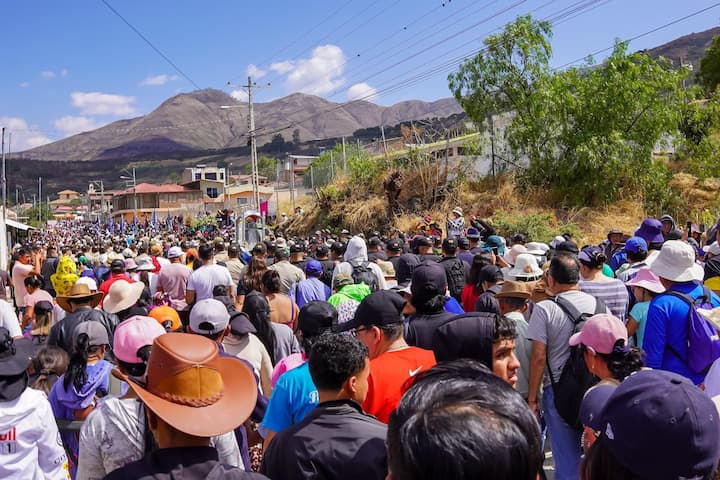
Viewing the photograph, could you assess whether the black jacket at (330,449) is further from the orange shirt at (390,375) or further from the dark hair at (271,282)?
the dark hair at (271,282)

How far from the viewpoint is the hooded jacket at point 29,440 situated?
10.3ft

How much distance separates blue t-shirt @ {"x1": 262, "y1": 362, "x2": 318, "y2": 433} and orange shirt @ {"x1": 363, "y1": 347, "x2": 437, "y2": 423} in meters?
0.31

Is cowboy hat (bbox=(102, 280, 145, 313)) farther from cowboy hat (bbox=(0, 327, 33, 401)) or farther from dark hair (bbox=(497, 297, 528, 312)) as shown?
dark hair (bbox=(497, 297, 528, 312))

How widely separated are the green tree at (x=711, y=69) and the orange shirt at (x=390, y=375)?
3079 centimetres

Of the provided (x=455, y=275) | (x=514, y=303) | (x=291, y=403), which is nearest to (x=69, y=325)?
(x=291, y=403)

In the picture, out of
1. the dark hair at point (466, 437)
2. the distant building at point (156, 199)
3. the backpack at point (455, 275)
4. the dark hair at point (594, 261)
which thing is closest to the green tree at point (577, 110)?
the backpack at point (455, 275)

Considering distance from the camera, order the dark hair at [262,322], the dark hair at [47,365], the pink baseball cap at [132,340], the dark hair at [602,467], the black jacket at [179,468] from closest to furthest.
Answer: the dark hair at [602,467]
the black jacket at [179,468]
the pink baseball cap at [132,340]
the dark hair at [47,365]
the dark hair at [262,322]

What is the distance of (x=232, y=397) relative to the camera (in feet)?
7.63

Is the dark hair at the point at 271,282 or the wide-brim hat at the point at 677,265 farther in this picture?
the dark hair at the point at 271,282

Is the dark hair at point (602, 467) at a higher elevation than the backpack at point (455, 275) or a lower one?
higher

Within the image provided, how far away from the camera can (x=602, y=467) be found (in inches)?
69.1

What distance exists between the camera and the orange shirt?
125 inches

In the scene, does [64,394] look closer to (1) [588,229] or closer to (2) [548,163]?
(1) [588,229]

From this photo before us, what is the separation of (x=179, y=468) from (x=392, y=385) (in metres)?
1.45
